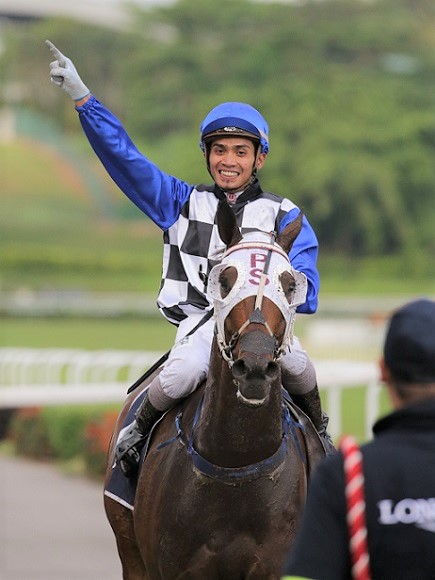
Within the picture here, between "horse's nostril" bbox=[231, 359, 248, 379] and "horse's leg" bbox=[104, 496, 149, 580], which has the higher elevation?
"horse's nostril" bbox=[231, 359, 248, 379]

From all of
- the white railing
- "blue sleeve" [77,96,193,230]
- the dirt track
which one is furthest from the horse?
the white railing

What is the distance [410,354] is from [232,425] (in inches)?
64.8

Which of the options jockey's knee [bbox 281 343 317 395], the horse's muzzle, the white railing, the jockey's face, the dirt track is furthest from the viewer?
the white railing

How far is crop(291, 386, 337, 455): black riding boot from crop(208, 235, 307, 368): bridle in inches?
25.7

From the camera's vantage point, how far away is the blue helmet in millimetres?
4512

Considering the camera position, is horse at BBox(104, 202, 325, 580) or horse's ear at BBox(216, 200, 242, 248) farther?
horse's ear at BBox(216, 200, 242, 248)

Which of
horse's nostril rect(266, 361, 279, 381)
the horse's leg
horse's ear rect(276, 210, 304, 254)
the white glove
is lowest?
the horse's leg

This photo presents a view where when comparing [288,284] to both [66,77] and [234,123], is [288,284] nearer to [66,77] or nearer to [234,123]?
[234,123]

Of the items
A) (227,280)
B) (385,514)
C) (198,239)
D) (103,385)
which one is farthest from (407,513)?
(103,385)

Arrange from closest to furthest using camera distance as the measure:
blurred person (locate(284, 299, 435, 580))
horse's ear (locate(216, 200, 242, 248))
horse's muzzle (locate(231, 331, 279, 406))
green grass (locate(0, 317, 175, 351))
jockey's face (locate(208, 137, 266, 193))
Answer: blurred person (locate(284, 299, 435, 580)), horse's muzzle (locate(231, 331, 279, 406)), horse's ear (locate(216, 200, 242, 248)), jockey's face (locate(208, 137, 266, 193)), green grass (locate(0, 317, 175, 351))

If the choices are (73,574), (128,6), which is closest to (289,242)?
(73,574)

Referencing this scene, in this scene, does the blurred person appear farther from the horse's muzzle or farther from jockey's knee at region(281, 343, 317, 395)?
jockey's knee at region(281, 343, 317, 395)

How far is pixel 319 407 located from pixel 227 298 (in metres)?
0.97

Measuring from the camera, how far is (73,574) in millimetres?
7984
